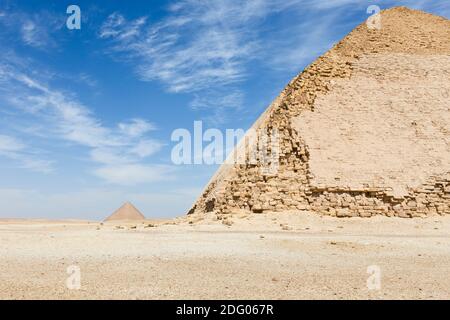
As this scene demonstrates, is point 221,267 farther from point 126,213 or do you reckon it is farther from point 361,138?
point 126,213

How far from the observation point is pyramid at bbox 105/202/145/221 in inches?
1519

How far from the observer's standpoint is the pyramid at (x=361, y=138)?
20219 mm

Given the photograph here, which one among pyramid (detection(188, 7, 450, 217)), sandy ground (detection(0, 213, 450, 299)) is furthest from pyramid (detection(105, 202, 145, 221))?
sandy ground (detection(0, 213, 450, 299))

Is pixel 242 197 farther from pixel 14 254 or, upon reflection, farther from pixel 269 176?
pixel 14 254

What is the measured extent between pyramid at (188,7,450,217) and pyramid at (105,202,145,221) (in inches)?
527

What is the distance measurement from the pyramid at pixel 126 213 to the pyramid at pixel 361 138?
13395mm

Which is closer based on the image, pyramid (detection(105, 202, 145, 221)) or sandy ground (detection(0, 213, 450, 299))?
sandy ground (detection(0, 213, 450, 299))

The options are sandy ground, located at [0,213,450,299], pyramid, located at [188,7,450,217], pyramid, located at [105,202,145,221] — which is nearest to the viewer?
sandy ground, located at [0,213,450,299]

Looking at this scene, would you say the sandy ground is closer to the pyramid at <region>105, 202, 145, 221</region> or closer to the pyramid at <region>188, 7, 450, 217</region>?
the pyramid at <region>188, 7, 450, 217</region>

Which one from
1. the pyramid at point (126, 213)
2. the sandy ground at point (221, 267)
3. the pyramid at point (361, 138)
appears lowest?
the sandy ground at point (221, 267)

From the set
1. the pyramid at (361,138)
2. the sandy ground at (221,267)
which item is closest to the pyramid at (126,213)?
the pyramid at (361,138)

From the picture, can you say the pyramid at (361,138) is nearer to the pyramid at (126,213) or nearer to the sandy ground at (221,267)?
the sandy ground at (221,267)

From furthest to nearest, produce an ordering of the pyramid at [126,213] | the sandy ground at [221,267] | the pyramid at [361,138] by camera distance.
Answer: the pyramid at [126,213], the pyramid at [361,138], the sandy ground at [221,267]
